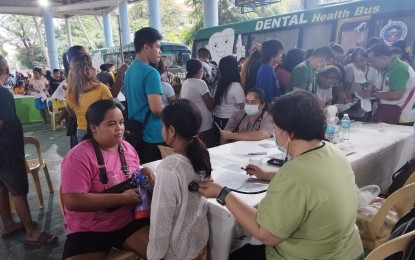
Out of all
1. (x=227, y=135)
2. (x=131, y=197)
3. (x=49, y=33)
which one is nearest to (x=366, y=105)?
(x=227, y=135)

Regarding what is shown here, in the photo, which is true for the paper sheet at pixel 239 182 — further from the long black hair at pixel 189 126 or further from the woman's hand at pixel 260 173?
the long black hair at pixel 189 126

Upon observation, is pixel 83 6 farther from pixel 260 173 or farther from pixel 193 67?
pixel 260 173

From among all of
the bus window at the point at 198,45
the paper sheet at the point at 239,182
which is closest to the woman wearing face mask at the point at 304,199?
the paper sheet at the point at 239,182

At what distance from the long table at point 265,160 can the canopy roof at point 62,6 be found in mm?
13574

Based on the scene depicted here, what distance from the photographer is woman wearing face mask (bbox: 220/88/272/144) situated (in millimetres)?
2573

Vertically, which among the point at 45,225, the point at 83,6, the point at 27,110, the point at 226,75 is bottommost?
the point at 45,225

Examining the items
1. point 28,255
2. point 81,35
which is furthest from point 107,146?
point 81,35

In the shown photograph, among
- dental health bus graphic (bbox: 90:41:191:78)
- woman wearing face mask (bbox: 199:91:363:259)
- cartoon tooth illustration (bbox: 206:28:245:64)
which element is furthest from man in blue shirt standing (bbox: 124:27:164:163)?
dental health bus graphic (bbox: 90:41:191:78)

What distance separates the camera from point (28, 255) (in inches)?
89.2

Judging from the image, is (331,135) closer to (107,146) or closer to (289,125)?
(289,125)

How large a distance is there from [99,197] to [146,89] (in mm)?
1001

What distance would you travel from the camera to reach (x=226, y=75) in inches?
122

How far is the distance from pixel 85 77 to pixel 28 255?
1453 millimetres

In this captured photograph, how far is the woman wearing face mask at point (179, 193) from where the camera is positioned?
4.09ft
